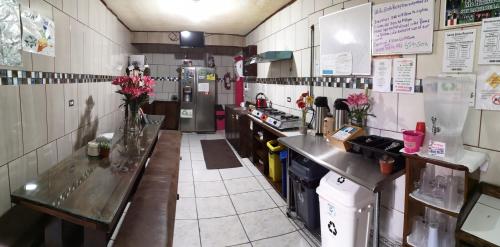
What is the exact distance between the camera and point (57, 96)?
7.95 ft

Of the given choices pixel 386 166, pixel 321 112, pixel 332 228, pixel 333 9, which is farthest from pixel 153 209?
pixel 333 9

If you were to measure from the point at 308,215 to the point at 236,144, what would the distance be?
2.86 m

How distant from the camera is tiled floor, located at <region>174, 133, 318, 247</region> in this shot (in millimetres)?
2408

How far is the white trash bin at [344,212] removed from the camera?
186 centimetres

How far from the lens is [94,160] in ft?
6.73

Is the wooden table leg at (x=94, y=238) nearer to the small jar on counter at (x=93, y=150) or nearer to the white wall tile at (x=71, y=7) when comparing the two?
the small jar on counter at (x=93, y=150)

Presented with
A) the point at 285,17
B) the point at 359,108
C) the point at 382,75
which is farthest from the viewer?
the point at 285,17

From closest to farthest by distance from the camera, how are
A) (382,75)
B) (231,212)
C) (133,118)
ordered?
1. (382,75)
2. (231,212)
3. (133,118)

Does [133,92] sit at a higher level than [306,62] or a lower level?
lower

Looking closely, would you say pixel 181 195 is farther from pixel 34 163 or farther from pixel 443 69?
pixel 443 69

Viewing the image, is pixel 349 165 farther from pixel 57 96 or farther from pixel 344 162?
pixel 57 96

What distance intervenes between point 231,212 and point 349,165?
149cm

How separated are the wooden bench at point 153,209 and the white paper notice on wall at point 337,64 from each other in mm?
1846

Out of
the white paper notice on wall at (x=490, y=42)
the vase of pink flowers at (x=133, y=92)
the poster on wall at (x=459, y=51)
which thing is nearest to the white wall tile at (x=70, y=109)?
the vase of pink flowers at (x=133, y=92)
